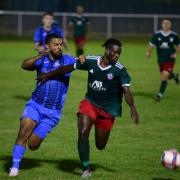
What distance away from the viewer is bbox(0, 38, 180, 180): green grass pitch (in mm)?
9641

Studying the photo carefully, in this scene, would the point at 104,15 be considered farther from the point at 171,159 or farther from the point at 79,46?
the point at 171,159

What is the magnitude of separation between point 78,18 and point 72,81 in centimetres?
1059

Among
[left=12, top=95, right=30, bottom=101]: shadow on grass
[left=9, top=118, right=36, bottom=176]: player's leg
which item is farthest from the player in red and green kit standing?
[left=9, top=118, right=36, bottom=176]: player's leg

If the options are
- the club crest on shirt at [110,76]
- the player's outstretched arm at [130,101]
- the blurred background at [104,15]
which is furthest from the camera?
the blurred background at [104,15]

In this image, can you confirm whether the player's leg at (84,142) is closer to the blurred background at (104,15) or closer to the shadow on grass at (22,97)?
the shadow on grass at (22,97)

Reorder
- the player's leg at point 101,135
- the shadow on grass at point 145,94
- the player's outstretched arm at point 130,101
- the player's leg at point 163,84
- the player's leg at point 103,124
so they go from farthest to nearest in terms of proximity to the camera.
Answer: the shadow on grass at point 145,94
the player's leg at point 163,84
the player's leg at point 101,135
the player's leg at point 103,124
the player's outstretched arm at point 130,101

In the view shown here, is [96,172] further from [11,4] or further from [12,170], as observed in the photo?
[11,4]

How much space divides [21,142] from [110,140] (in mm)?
3366

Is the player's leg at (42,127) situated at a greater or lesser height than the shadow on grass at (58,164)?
greater

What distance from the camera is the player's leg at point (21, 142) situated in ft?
30.0

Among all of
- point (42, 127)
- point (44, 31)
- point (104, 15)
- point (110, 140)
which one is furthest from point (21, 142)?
point (104, 15)

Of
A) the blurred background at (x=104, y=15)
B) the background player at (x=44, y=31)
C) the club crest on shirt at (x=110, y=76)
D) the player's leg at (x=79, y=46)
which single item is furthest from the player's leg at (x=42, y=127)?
the blurred background at (x=104, y=15)

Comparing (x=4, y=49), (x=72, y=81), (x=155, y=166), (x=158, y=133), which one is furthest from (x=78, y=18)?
(x=155, y=166)

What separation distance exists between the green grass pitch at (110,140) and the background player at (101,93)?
1.93 feet
